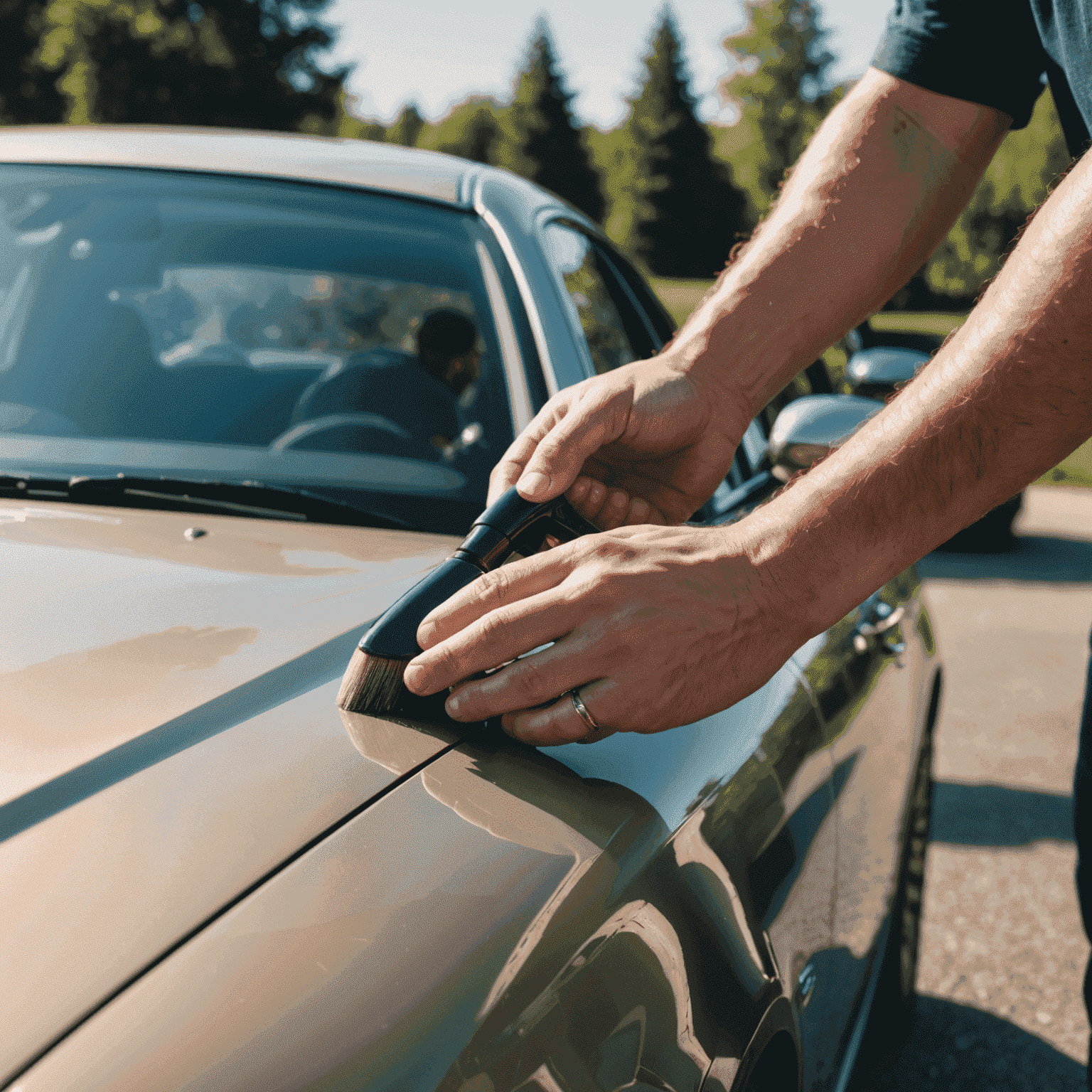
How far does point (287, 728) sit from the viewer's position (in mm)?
1062

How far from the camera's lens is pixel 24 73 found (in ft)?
126

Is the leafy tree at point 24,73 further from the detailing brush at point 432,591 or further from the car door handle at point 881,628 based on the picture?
the detailing brush at point 432,591

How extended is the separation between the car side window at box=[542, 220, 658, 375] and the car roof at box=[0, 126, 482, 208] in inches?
7.3

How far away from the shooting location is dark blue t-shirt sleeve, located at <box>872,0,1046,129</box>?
1801 millimetres

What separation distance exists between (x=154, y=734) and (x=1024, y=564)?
8.71 metres

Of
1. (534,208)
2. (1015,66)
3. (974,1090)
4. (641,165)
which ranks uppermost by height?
(1015,66)

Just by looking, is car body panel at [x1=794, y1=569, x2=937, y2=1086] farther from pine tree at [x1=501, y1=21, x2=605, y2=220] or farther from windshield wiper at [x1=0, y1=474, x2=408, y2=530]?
pine tree at [x1=501, y1=21, x2=605, y2=220]

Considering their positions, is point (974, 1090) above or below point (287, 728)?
below

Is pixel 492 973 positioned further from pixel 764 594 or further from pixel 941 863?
pixel 941 863

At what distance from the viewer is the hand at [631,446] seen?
4.45 ft

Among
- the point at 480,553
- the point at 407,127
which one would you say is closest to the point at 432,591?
the point at 480,553

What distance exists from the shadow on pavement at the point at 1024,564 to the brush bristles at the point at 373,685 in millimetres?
7071

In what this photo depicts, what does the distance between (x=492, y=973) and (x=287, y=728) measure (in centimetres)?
32

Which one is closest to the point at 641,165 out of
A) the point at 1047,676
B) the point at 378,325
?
the point at 1047,676
